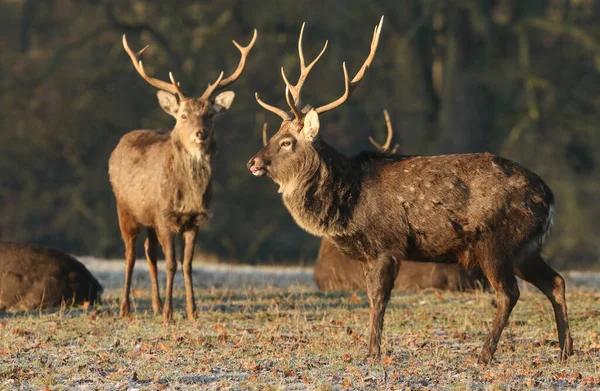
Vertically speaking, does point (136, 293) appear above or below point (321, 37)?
below

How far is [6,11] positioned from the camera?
105 ft

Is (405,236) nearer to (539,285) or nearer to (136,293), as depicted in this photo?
(539,285)

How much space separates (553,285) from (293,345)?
2.16 meters

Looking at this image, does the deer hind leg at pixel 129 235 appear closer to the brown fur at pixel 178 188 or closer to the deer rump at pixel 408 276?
the brown fur at pixel 178 188

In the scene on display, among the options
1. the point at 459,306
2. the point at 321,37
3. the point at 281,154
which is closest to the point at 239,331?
the point at 281,154

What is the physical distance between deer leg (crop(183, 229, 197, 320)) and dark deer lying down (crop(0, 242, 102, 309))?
4.38 ft

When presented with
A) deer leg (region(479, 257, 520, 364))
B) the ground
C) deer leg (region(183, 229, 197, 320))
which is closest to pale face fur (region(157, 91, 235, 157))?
deer leg (region(183, 229, 197, 320))

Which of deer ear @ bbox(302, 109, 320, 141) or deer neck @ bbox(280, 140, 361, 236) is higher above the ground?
deer ear @ bbox(302, 109, 320, 141)

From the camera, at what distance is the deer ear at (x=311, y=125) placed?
9.18 m

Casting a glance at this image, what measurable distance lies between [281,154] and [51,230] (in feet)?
64.0

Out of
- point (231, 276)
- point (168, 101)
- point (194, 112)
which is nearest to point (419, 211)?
point (194, 112)

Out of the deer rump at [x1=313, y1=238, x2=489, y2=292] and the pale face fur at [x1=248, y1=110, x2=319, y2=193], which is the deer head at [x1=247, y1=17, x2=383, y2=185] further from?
the deer rump at [x1=313, y1=238, x2=489, y2=292]

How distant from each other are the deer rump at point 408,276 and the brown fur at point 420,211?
377 centimetres

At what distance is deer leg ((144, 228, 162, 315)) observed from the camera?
11.9 meters
